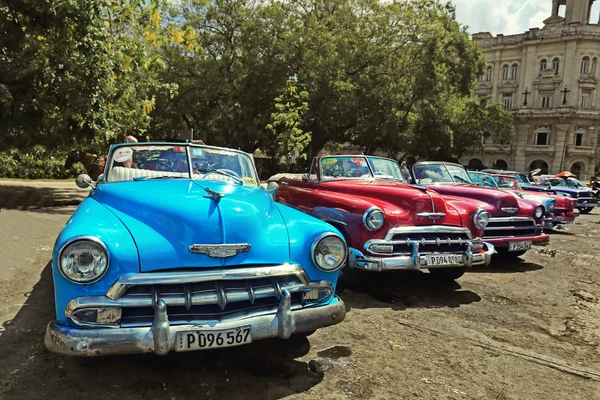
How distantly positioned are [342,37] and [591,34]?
48073 millimetres

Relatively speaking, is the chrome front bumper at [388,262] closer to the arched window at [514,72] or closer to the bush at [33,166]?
the bush at [33,166]

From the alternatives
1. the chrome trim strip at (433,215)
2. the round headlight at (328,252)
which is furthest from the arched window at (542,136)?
the round headlight at (328,252)

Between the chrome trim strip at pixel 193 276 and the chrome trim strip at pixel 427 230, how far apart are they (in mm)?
2136

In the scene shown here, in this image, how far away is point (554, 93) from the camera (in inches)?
2229

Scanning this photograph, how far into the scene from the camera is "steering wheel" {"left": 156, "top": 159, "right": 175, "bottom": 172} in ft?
14.2

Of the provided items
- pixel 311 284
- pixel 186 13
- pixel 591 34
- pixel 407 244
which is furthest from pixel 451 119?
pixel 591 34

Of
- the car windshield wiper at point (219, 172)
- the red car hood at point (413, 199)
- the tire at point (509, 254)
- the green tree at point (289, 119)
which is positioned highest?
the green tree at point (289, 119)

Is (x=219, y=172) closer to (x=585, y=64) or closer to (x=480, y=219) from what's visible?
(x=480, y=219)

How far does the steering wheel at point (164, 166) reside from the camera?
434 centimetres

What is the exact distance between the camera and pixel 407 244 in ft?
16.5

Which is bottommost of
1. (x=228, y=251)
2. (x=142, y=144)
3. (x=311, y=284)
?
(x=311, y=284)

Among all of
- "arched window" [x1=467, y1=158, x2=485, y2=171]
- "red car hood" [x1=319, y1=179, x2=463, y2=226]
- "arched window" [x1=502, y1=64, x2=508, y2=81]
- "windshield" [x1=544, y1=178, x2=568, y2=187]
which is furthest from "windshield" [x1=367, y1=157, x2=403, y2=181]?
"arched window" [x1=502, y1=64, x2=508, y2=81]

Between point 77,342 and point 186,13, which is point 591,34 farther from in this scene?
point 77,342

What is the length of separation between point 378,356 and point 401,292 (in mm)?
2057
